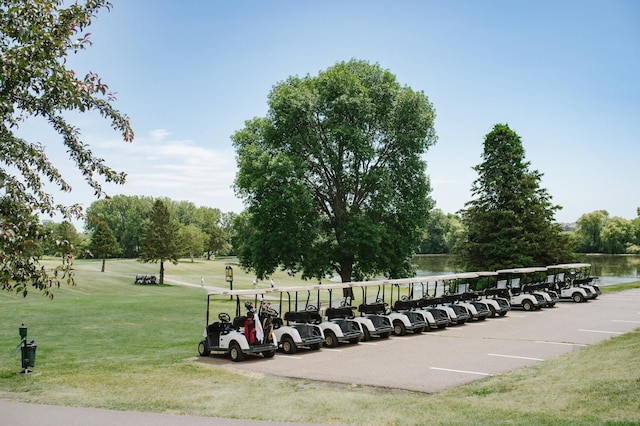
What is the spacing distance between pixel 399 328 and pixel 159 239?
47.3m

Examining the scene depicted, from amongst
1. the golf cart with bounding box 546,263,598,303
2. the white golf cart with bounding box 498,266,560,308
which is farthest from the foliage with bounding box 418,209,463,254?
the white golf cart with bounding box 498,266,560,308

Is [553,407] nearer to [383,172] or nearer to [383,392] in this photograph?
[383,392]

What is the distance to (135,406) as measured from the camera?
1043 centimetres

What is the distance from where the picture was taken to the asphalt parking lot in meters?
13.6

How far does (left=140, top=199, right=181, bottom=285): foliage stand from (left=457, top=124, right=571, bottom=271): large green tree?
34641 millimetres

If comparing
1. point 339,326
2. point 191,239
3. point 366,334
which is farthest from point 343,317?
point 191,239

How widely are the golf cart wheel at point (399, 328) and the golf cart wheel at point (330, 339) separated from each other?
3.23 meters

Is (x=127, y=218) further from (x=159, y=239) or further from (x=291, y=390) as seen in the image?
(x=291, y=390)

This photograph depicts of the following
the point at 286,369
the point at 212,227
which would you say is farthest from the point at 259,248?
the point at 212,227

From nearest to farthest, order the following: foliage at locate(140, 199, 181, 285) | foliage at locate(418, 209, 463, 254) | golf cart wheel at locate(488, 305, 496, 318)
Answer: golf cart wheel at locate(488, 305, 496, 318) < foliage at locate(140, 199, 181, 285) < foliage at locate(418, 209, 463, 254)

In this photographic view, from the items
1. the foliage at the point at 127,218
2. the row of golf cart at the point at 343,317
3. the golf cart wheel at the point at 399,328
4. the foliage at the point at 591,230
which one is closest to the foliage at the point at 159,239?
the row of golf cart at the point at 343,317

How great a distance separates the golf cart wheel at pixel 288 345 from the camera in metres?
17.3

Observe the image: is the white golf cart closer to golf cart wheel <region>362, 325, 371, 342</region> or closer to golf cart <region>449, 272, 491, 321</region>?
golf cart <region>449, 272, 491, 321</region>

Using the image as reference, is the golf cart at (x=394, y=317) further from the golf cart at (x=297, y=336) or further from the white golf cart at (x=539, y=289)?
the white golf cart at (x=539, y=289)
